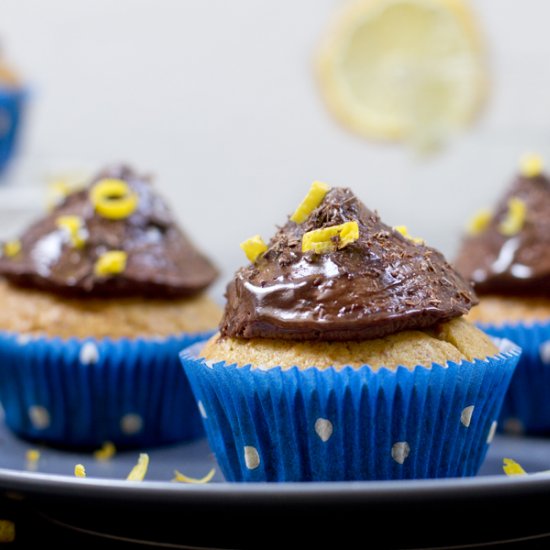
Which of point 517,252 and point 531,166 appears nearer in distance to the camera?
point 517,252

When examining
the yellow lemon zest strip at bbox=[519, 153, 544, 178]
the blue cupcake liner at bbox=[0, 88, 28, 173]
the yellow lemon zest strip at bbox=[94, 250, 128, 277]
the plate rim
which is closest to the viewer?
the plate rim

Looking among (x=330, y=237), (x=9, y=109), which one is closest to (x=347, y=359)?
(x=330, y=237)

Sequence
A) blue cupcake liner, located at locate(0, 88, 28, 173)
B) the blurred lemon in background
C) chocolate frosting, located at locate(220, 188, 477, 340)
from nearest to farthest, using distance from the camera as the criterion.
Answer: chocolate frosting, located at locate(220, 188, 477, 340) < blue cupcake liner, located at locate(0, 88, 28, 173) < the blurred lemon in background

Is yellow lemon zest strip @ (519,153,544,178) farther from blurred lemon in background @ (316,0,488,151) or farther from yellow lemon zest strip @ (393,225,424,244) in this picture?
blurred lemon in background @ (316,0,488,151)

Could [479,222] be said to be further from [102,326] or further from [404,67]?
[404,67]

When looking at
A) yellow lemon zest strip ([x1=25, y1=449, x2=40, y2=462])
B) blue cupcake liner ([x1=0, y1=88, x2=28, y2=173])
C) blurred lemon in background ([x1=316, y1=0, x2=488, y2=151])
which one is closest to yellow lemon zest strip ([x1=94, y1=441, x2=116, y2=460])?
yellow lemon zest strip ([x1=25, y1=449, x2=40, y2=462])

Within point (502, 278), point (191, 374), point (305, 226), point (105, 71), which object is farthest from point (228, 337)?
point (105, 71)
